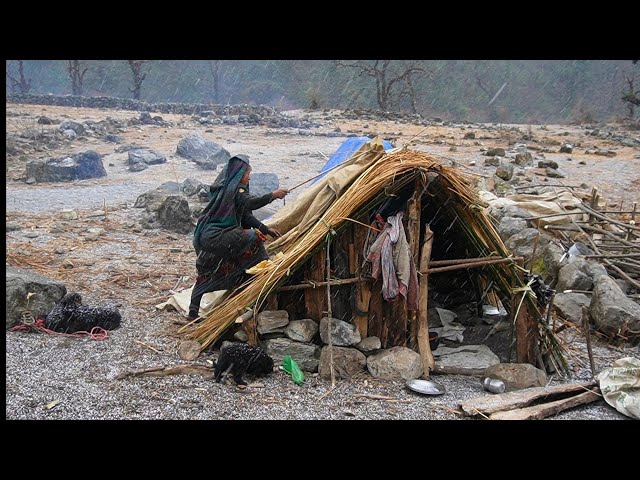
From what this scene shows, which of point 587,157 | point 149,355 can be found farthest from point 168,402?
point 587,157

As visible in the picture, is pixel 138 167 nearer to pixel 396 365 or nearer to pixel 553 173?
pixel 553 173

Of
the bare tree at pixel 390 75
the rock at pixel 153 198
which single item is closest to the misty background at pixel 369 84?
the bare tree at pixel 390 75

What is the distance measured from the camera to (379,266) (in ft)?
15.3

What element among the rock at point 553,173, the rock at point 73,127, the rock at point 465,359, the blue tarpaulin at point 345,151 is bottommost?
the rock at point 465,359

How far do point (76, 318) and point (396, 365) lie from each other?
2700mm

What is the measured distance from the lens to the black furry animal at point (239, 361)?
432cm

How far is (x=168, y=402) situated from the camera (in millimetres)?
3969

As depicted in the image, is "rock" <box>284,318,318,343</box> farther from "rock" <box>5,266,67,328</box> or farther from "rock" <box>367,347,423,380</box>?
"rock" <box>5,266,67,328</box>

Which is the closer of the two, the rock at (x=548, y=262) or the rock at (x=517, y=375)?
the rock at (x=517, y=375)

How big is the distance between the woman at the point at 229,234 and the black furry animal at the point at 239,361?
36.2 inches

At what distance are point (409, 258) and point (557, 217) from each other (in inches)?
179

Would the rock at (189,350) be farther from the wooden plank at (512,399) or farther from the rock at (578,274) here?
the rock at (578,274)

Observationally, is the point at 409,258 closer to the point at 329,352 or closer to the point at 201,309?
the point at 329,352

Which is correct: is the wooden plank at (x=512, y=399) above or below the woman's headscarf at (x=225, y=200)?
below
